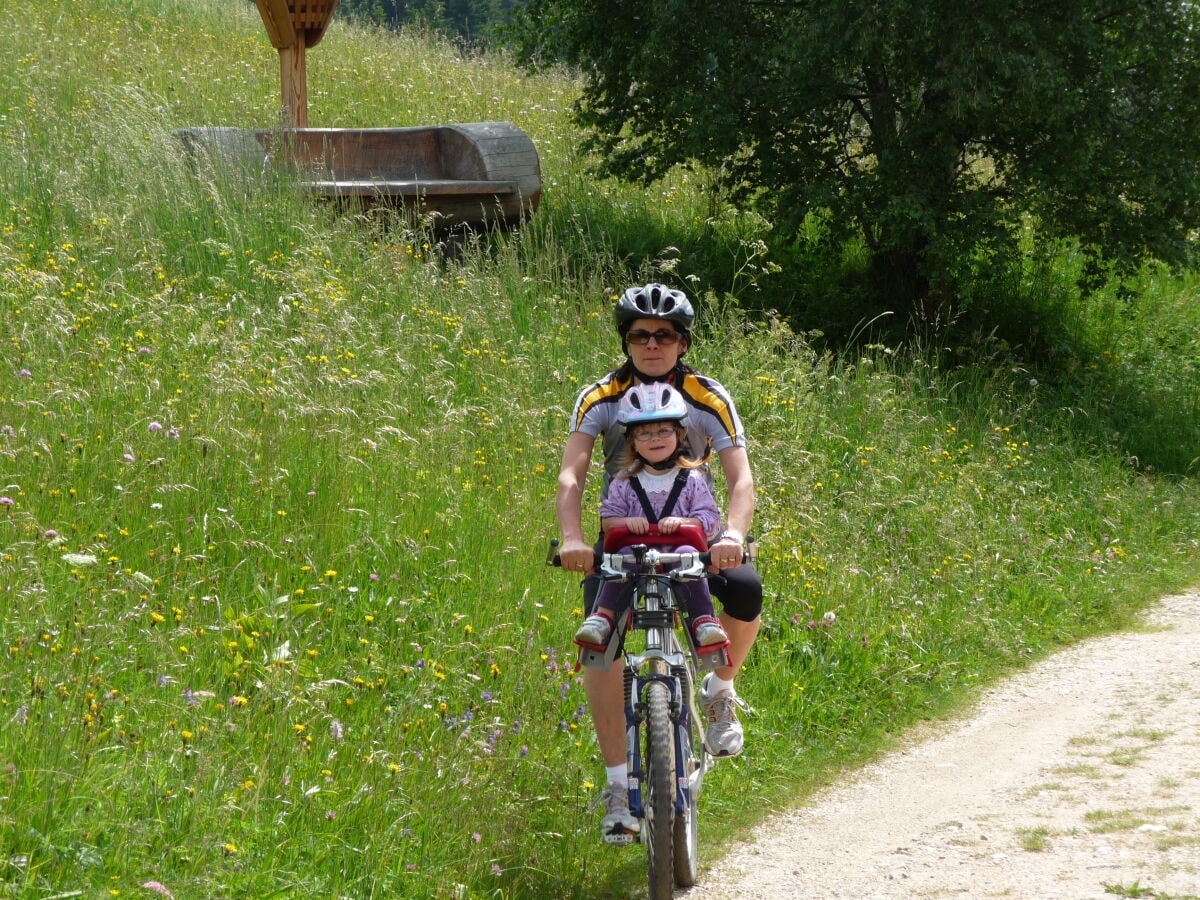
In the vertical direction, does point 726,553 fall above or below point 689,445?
below

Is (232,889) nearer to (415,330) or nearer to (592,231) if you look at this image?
(415,330)

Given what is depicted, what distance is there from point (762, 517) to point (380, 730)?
3601 millimetres

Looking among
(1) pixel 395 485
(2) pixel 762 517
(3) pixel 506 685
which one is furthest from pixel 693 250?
(3) pixel 506 685

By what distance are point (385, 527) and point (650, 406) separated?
2.25 m

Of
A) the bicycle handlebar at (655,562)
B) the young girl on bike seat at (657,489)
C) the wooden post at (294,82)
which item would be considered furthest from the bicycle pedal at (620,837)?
the wooden post at (294,82)

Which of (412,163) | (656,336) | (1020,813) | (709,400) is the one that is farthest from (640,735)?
Answer: (412,163)

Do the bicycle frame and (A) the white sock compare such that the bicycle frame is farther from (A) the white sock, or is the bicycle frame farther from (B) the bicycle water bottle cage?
(A) the white sock

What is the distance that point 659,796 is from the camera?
4008 millimetres

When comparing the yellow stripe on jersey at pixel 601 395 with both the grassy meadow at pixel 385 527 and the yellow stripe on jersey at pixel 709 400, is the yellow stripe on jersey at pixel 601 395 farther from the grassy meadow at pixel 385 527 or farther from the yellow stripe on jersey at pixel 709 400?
the grassy meadow at pixel 385 527

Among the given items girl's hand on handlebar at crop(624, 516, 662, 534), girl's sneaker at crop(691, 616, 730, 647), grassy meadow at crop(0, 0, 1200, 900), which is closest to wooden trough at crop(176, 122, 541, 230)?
grassy meadow at crop(0, 0, 1200, 900)

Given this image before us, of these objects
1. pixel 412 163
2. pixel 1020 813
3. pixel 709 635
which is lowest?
pixel 1020 813

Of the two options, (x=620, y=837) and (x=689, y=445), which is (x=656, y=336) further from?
(x=620, y=837)

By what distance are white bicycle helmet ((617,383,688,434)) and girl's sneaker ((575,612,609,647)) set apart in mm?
641

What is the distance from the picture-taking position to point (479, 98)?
16734 mm
